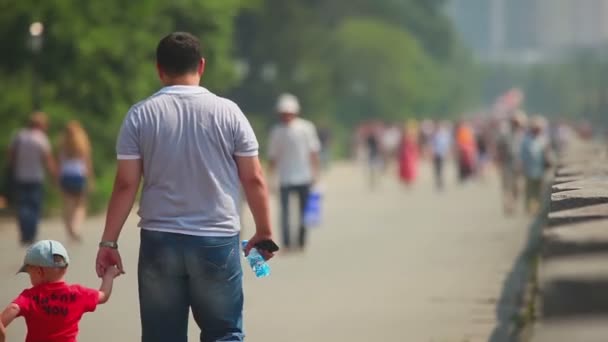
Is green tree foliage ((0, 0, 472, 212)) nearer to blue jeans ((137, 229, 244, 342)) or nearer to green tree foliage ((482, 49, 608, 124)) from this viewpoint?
green tree foliage ((482, 49, 608, 124))

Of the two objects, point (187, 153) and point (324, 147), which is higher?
point (187, 153)

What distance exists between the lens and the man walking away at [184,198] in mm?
7031

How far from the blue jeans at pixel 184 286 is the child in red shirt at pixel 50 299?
0.25 meters

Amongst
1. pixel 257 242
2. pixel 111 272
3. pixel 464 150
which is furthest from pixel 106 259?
pixel 464 150

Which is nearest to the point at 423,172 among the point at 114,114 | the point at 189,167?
the point at 114,114

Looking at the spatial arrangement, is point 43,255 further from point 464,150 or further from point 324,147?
point 324,147

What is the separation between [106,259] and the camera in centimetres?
717

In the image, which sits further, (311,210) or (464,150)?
(464,150)

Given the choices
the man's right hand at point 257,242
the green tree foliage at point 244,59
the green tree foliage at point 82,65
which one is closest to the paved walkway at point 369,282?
the green tree foliage at point 82,65

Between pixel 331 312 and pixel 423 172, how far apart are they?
44890 mm

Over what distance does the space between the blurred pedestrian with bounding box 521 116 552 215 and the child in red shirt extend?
18.8m

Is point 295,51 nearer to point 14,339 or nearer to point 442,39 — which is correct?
point 14,339

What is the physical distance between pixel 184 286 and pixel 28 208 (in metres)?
13.2

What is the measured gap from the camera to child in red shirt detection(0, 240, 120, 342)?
285 inches
